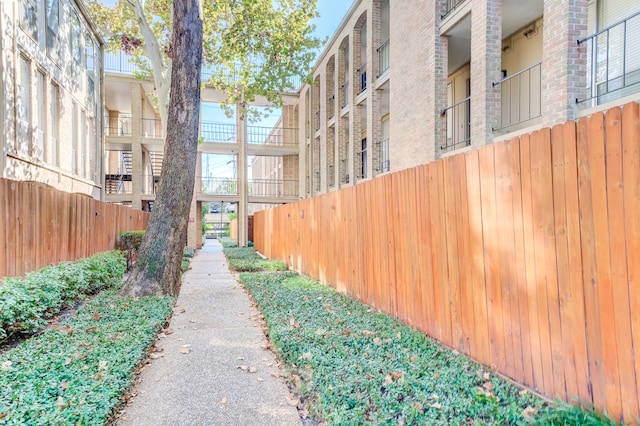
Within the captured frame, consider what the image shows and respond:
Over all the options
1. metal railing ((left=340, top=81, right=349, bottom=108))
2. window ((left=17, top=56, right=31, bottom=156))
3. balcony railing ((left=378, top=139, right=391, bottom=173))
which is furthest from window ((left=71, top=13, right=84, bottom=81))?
balcony railing ((left=378, top=139, right=391, bottom=173))

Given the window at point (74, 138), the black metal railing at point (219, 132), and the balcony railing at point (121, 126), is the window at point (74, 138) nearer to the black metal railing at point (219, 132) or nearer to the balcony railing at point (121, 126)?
the black metal railing at point (219, 132)

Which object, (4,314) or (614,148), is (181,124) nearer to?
(4,314)

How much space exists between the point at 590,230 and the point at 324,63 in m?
16.6

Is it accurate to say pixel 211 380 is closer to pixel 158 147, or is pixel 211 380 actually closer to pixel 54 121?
pixel 54 121

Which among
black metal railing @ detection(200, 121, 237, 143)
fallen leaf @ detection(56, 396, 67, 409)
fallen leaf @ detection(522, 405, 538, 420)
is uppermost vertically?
black metal railing @ detection(200, 121, 237, 143)

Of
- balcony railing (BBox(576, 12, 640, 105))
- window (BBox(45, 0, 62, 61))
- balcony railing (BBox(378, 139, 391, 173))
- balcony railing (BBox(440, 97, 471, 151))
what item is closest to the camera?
balcony railing (BBox(576, 12, 640, 105))

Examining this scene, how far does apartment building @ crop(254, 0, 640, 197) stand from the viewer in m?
6.15

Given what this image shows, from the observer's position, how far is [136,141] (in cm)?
1866

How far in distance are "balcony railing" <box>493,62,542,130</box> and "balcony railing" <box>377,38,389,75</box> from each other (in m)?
4.06

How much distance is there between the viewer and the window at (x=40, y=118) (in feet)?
33.3

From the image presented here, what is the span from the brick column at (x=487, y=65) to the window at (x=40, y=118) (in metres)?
10.8

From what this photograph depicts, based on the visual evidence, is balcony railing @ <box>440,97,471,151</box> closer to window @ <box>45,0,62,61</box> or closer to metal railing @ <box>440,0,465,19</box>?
metal railing @ <box>440,0,465,19</box>

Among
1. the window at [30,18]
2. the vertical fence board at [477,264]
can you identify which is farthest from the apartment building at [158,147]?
the vertical fence board at [477,264]

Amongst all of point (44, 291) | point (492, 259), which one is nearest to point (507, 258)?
point (492, 259)
